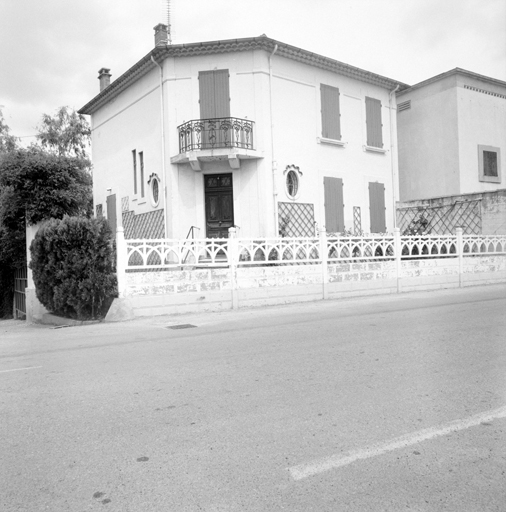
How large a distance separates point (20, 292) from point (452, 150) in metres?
17.2

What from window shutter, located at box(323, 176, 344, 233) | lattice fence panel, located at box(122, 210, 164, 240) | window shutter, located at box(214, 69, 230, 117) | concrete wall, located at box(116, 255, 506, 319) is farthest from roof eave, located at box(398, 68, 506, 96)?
lattice fence panel, located at box(122, 210, 164, 240)

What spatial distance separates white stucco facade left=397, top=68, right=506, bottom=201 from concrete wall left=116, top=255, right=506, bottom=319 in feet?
19.2

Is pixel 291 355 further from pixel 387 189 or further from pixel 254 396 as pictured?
pixel 387 189

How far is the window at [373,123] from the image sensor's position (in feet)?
67.2

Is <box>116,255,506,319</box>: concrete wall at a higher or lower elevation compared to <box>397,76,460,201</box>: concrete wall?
lower

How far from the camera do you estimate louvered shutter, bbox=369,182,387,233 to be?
20.6m

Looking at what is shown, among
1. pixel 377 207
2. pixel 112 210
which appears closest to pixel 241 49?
pixel 377 207

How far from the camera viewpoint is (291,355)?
6672mm

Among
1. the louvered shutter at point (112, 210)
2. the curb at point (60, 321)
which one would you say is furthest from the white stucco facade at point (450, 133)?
the curb at point (60, 321)

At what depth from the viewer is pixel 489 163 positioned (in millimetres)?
22969

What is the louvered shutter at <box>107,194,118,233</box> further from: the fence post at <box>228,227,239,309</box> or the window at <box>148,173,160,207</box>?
the fence post at <box>228,227,239,309</box>

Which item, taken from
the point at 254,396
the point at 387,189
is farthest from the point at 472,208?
the point at 254,396

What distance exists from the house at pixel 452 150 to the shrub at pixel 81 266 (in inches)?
564

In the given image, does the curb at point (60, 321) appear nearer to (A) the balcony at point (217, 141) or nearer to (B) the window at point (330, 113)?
A: (A) the balcony at point (217, 141)
